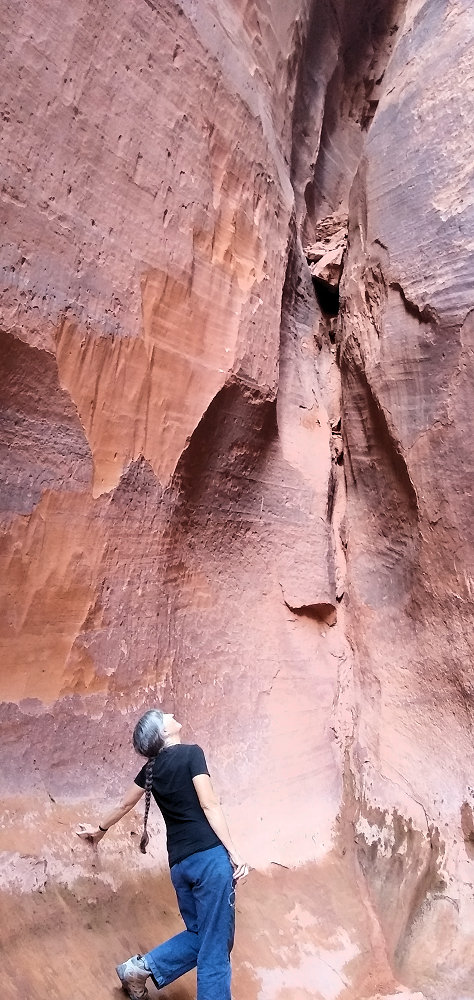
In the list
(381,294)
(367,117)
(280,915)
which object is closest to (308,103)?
(367,117)

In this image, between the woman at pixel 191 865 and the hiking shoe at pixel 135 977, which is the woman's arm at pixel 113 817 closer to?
the woman at pixel 191 865

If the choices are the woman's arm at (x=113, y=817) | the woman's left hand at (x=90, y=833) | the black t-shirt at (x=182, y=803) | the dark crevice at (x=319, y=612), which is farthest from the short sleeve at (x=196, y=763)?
the dark crevice at (x=319, y=612)

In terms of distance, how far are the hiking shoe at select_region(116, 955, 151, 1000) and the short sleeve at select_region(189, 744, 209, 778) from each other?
56 centimetres

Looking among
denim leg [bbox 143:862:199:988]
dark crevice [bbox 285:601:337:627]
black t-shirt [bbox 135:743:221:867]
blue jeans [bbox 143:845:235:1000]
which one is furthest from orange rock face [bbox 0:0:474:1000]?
black t-shirt [bbox 135:743:221:867]

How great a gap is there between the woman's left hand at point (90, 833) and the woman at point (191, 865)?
0.28 metres

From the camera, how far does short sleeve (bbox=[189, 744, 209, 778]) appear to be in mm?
1989

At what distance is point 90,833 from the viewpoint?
231 centimetres

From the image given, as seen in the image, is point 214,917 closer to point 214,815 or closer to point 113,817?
point 214,815

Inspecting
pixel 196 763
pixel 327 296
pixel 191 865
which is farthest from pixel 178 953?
pixel 327 296

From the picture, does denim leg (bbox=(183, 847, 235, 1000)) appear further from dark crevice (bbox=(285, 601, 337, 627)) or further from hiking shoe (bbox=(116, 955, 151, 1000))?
dark crevice (bbox=(285, 601, 337, 627))

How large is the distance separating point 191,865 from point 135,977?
1.26 ft

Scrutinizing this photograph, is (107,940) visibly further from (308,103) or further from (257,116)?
(308,103)

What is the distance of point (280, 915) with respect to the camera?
2834mm

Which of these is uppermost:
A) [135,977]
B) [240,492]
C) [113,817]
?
[240,492]
